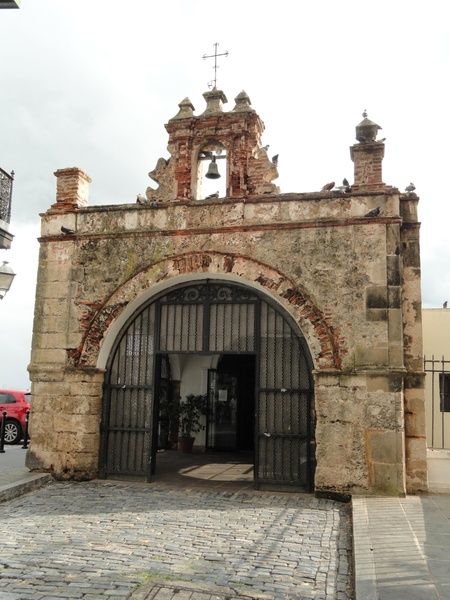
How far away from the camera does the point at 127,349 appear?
32.0 feet

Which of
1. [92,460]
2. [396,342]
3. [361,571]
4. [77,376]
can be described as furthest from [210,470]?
[361,571]

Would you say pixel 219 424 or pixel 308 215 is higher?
pixel 308 215

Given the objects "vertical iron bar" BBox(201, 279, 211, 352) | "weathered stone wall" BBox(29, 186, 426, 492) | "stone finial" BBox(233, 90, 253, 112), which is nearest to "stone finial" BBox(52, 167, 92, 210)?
"weathered stone wall" BBox(29, 186, 426, 492)

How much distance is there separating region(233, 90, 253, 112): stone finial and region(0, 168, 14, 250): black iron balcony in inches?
156

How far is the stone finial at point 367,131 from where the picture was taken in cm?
889

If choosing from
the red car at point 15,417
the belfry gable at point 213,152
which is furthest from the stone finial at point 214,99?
the red car at point 15,417

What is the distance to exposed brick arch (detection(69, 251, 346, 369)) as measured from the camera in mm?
8531

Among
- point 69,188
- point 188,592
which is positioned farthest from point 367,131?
point 188,592

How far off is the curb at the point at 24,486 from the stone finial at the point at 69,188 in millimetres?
4474

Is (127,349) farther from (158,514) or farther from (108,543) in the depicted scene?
(108,543)

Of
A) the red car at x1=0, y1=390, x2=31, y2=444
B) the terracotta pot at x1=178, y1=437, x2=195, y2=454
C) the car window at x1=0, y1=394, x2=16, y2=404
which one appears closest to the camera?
the terracotta pot at x1=178, y1=437, x2=195, y2=454

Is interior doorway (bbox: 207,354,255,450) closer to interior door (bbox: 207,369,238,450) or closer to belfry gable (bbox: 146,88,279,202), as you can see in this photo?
interior door (bbox: 207,369,238,450)

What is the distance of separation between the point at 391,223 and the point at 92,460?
599cm

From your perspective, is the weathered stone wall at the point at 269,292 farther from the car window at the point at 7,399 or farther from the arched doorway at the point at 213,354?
the car window at the point at 7,399
